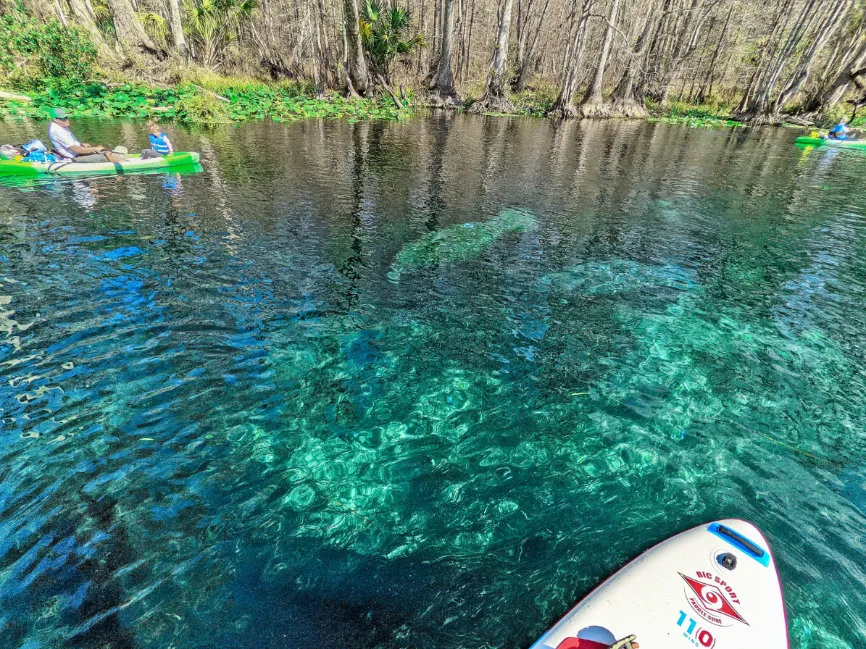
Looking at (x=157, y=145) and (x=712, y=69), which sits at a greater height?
(x=712, y=69)

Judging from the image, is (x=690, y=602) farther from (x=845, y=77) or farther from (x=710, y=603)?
(x=845, y=77)

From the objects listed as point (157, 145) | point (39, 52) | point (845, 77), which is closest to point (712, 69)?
point (845, 77)

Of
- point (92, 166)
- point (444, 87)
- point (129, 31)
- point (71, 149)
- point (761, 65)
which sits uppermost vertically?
point (761, 65)

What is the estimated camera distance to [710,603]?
3.26m

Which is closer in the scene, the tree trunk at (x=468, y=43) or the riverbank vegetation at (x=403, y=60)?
the riverbank vegetation at (x=403, y=60)

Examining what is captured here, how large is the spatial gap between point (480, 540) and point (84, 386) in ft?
16.6

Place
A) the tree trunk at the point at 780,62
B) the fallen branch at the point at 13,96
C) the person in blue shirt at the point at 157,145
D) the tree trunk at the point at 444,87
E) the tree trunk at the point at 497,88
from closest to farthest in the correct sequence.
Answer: the person in blue shirt at the point at 157,145, the fallen branch at the point at 13,96, the tree trunk at the point at 780,62, the tree trunk at the point at 497,88, the tree trunk at the point at 444,87

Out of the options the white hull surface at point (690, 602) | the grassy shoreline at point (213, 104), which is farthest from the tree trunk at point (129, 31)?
the white hull surface at point (690, 602)

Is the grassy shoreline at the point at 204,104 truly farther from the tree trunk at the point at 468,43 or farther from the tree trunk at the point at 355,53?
the tree trunk at the point at 468,43

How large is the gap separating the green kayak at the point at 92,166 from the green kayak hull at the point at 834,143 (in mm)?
30694

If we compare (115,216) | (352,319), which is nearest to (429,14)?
(115,216)

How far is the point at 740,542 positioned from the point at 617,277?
6.06m

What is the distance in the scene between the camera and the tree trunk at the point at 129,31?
28.1 meters

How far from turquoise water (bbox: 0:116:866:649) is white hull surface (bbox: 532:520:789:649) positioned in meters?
0.41
